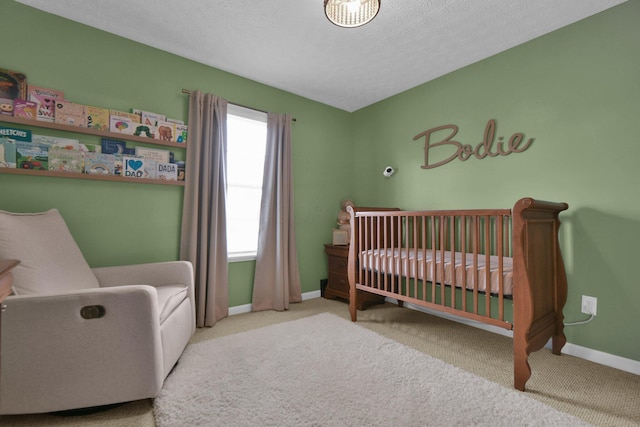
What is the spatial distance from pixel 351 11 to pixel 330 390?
210 centimetres

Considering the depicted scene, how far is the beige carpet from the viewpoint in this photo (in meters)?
1.31

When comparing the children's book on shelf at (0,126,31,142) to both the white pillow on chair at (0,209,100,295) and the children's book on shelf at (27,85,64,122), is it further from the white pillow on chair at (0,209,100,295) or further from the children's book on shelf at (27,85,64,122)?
the white pillow on chair at (0,209,100,295)

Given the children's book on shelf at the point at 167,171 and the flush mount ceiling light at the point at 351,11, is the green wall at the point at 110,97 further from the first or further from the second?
the flush mount ceiling light at the point at 351,11

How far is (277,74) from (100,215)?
76.4 inches

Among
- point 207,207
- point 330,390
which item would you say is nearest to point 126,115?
point 207,207

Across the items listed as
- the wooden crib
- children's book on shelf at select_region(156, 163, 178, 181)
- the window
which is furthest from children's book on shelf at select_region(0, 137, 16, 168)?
the wooden crib

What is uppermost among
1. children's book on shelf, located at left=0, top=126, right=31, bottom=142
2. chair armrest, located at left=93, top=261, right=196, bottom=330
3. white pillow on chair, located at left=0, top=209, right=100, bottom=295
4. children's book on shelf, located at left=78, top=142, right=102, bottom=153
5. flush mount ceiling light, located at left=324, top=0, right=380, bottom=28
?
flush mount ceiling light, located at left=324, top=0, right=380, bottom=28

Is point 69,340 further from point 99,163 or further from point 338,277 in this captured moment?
point 338,277

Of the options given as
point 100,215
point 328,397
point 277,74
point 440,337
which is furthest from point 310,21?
point 440,337

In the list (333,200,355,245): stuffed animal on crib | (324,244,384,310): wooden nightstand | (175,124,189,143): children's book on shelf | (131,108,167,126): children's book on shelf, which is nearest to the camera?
(131,108,167,126): children's book on shelf

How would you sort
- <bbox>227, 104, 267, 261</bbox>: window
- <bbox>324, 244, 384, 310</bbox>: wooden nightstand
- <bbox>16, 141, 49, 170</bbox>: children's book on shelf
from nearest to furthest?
<bbox>16, 141, 49, 170</bbox>: children's book on shelf → <bbox>227, 104, 267, 261</bbox>: window → <bbox>324, 244, 384, 310</bbox>: wooden nightstand

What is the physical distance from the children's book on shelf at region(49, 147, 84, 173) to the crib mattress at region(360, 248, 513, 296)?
2250 mm

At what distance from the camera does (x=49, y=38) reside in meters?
1.98

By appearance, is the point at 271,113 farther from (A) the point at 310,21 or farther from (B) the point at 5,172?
(B) the point at 5,172
